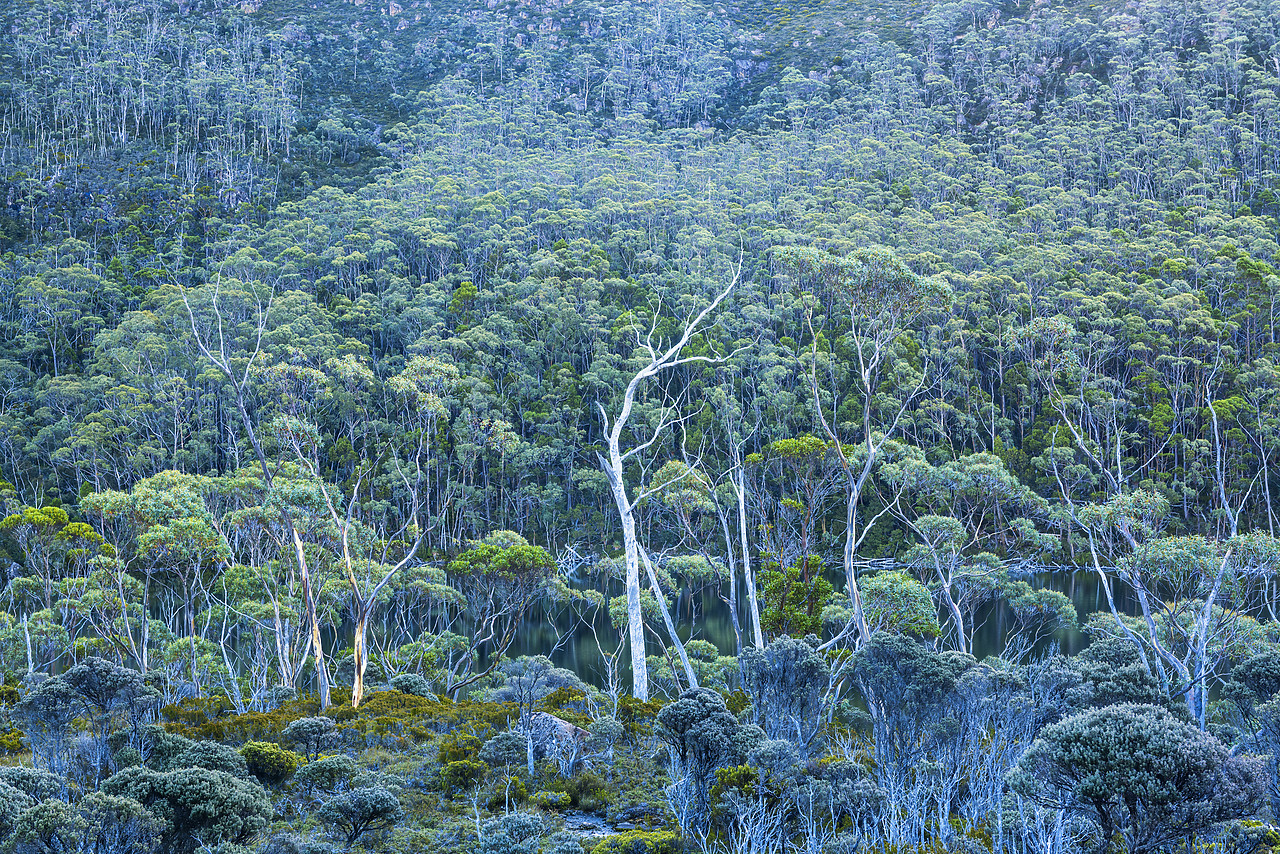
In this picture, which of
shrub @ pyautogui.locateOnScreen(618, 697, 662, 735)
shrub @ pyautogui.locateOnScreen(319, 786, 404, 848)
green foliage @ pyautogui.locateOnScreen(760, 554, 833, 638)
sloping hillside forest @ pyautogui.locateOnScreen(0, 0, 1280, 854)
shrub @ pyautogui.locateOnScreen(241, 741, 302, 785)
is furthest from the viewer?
green foliage @ pyautogui.locateOnScreen(760, 554, 833, 638)

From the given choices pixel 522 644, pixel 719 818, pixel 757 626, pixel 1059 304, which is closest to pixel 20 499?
pixel 522 644

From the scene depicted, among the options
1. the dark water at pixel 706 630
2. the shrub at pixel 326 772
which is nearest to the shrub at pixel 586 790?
the shrub at pixel 326 772

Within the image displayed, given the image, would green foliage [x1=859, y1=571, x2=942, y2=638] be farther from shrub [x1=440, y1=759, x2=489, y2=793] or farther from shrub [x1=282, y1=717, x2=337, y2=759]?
shrub [x1=282, y1=717, x2=337, y2=759]

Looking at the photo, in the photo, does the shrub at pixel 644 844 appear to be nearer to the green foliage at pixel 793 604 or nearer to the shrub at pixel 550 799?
the shrub at pixel 550 799

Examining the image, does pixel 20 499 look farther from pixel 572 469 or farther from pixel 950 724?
pixel 950 724

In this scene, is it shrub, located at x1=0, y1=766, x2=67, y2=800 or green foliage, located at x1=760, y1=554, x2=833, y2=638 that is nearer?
shrub, located at x1=0, y1=766, x2=67, y2=800

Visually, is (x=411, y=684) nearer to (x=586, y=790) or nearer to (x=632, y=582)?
(x=632, y=582)

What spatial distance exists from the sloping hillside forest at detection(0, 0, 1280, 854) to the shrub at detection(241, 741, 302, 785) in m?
0.05

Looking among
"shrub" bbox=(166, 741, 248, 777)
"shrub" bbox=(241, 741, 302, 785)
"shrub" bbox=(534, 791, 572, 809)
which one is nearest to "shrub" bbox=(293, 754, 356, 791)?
"shrub" bbox=(241, 741, 302, 785)

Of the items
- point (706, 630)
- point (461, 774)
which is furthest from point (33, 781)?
point (706, 630)

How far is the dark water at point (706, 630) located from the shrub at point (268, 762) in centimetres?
1424

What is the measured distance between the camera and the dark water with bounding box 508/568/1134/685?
87.9ft

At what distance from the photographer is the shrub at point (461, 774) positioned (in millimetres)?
11500

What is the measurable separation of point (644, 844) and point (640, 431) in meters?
35.2
